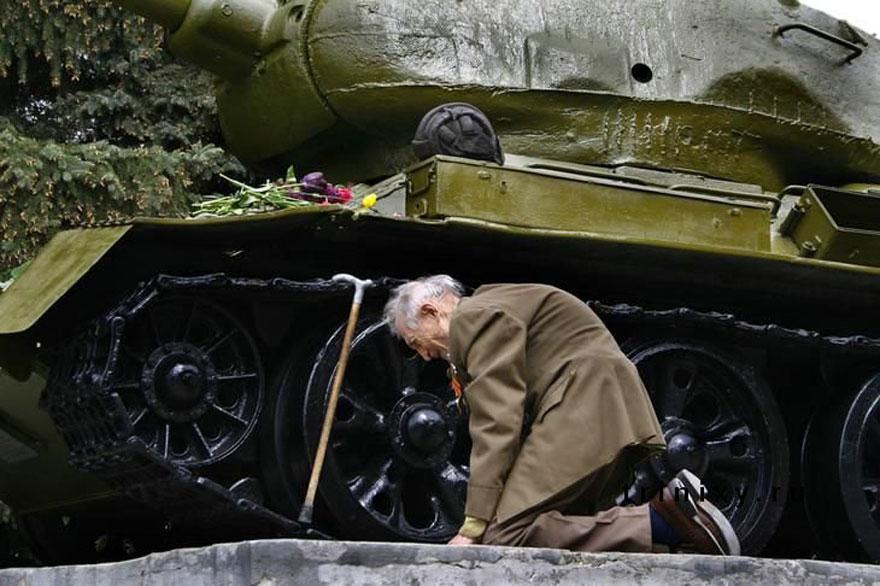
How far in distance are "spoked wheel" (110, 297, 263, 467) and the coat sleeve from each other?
1748 mm

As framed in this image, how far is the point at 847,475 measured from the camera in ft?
23.4

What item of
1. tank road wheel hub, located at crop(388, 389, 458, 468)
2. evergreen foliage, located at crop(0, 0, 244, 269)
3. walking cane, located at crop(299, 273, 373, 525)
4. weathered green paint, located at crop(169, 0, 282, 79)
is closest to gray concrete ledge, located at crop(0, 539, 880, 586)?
walking cane, located at crop(299, 273, 373, 525)

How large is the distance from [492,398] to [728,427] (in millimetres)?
2739

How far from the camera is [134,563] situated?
14.7 feet

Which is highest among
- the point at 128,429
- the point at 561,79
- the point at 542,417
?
the point at 561,79

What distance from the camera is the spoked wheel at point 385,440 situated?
6320mm

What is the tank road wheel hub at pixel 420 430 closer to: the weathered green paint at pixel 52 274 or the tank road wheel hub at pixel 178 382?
the tank road wheel hub at pixel 178 382

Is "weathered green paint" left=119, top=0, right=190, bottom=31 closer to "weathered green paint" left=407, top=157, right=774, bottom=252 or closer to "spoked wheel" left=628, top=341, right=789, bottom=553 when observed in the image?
"weathered green paint" left=407, top=157, right=774, bottom=252

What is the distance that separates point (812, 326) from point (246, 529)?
2.94 metres

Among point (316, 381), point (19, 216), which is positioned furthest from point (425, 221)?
point (19, 216)

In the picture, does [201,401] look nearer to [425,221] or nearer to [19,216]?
[425,221]

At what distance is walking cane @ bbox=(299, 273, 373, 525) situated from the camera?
5531 mm

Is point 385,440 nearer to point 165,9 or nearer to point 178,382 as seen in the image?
point 178,382

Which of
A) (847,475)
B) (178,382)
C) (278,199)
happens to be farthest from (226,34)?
(847,475)
